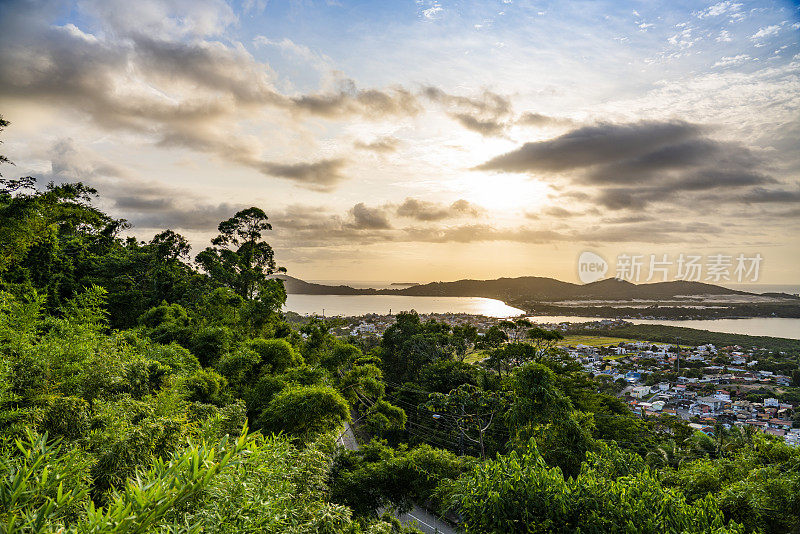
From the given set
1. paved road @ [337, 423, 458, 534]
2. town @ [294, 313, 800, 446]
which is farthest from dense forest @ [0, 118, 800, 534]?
town @ [294, 313, 800, 446]

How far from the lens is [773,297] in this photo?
50.8 metres

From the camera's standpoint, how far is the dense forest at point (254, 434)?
2.22 meters

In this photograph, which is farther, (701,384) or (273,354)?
(701,384)

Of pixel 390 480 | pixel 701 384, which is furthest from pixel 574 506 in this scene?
pixel 701 384

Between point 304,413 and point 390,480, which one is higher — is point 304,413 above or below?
above

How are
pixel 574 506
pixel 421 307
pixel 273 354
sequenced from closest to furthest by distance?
pixel 574 506, pixel 273 354, pixel 421 307

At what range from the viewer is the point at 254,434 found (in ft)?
9.34

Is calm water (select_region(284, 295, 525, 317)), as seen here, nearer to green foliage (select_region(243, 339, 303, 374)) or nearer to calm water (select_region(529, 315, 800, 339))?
calm water (select_region(529, 315, 800, 339))

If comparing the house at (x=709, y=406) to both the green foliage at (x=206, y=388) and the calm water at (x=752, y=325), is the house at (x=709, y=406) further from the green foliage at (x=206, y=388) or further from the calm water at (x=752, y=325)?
the calm water at (x=752, y=325)

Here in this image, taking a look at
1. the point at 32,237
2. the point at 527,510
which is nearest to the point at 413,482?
the point at 527,510

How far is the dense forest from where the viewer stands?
2.22 metres

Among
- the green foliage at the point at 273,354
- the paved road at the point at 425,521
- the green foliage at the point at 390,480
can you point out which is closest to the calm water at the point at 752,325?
the paved road at the point at 425,521

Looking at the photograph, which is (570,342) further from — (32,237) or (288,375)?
(32,237)

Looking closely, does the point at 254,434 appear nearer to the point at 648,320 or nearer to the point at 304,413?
the point at 304,413
